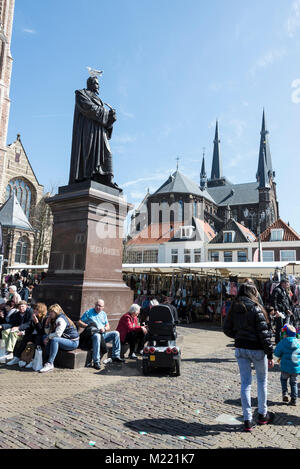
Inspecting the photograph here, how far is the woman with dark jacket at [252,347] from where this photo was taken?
358 cm

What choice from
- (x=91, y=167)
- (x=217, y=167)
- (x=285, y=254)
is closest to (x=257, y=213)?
(x=217, y=167)

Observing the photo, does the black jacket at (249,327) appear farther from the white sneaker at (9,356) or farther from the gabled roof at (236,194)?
the gabled roof at (236,194)

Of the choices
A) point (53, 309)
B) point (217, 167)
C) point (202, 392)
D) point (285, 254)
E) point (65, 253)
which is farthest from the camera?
A: point (217, 167)

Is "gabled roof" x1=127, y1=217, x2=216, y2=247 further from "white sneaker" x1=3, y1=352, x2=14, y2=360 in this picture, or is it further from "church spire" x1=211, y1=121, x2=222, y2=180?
"church spire" x1=211, y1=121, x2=222, y2=180

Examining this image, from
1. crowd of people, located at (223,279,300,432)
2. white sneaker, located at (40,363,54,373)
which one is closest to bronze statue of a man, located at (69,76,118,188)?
white sneaker, located at (40,363,54,373)

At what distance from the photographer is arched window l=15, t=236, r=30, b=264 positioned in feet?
108

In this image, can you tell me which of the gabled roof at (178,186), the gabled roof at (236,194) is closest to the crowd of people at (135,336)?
the gabled roof at (178,186)

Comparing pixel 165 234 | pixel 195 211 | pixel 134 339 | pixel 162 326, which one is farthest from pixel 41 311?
pixel 195 211

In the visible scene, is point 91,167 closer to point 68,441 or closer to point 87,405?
point 87,405

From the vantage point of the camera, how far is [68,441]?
3.07 m

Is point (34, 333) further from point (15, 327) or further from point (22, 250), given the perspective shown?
point (22, 250)

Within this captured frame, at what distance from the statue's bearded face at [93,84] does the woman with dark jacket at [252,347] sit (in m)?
7.05

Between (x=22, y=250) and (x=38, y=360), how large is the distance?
29.8 metres
